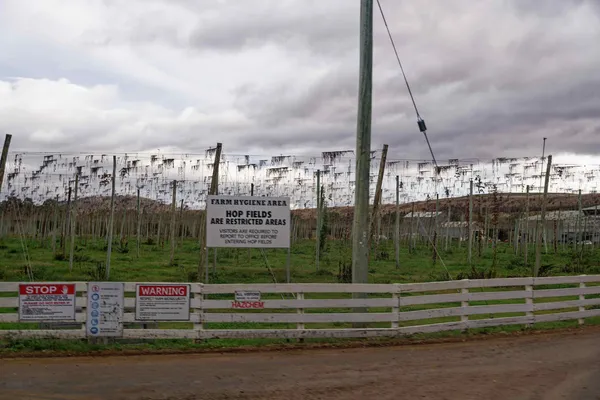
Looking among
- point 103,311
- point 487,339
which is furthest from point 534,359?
point 103,311

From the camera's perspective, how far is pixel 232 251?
129ft

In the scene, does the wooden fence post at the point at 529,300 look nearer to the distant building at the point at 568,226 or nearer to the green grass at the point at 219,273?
the green grass at the point at 219,273

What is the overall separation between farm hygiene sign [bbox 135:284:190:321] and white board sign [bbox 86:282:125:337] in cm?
33

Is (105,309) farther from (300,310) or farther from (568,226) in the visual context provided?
(568,226)

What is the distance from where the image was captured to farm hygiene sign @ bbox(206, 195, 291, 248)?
13.9 metres

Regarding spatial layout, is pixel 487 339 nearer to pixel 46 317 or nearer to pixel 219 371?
pixel 219 371

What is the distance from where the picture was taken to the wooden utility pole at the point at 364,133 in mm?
13273

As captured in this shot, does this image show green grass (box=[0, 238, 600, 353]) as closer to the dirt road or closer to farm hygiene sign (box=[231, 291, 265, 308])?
farm hygiene sign (box=[231, 291, 265, 308])

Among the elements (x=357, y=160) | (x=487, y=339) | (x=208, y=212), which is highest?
(x=357, y=160)

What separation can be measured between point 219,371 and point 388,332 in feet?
14.5

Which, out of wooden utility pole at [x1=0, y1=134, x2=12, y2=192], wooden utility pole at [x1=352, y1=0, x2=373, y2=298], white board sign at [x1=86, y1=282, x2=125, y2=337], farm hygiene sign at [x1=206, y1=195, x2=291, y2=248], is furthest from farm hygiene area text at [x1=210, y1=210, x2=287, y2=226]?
wooden utility pole at [x1=0, y1=134, x2=12, y2=192]

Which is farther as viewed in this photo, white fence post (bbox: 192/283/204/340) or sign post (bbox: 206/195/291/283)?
sign post (bbox: 206/195/291/283)

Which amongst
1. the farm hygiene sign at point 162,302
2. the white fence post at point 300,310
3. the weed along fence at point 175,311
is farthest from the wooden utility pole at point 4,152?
the white fence post at point 300,310

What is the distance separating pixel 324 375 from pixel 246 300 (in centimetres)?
303
